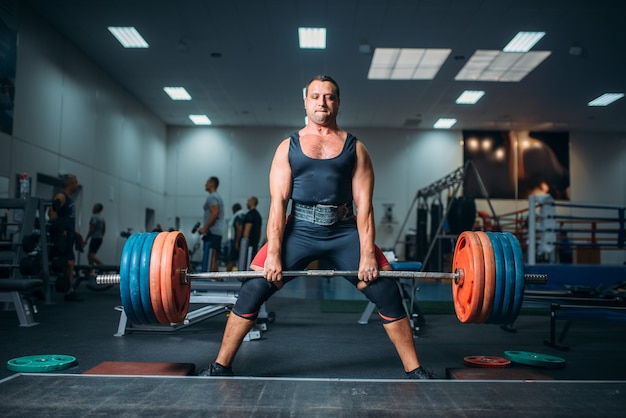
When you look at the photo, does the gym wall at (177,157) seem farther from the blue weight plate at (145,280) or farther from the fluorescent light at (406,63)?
the blue weight plate at (145,280)

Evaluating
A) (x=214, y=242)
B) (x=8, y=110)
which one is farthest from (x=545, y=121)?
(x=8, y=110)

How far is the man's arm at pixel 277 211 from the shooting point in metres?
1.81

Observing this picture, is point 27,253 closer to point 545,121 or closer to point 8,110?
point 8,110

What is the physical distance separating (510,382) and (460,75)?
7.00 meters

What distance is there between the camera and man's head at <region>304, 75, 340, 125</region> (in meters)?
1.96

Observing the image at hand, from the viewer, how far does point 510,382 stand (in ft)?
5.56

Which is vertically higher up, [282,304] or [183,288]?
[183,288]

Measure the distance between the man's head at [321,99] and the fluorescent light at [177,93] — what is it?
7308 millimetres

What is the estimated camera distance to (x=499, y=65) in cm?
753

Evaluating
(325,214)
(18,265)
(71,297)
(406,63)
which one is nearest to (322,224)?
(325,214)

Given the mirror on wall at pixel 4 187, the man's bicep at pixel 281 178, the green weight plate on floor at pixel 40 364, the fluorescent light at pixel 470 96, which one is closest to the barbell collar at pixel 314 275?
the man's bicep at pixel 281 178

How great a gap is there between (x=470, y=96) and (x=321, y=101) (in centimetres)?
767

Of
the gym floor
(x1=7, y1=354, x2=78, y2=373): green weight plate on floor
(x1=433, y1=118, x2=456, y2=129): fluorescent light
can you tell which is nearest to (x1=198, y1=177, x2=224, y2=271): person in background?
the gym floor

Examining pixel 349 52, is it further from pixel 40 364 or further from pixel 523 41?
pixel 40 364
